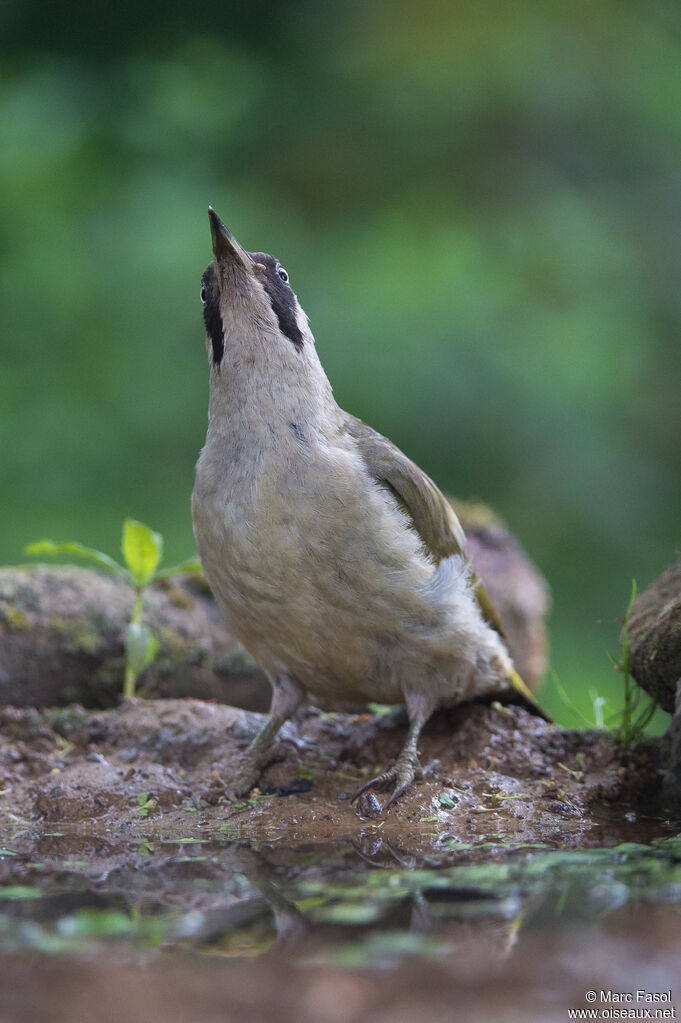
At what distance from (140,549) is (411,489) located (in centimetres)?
131

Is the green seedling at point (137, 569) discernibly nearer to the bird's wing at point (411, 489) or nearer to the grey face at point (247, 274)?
the grey face at point (247, 274)

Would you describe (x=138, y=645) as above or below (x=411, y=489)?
below

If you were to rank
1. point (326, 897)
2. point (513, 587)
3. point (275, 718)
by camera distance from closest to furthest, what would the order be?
point (326, 897) → point (275, 718) → point (513, 587)

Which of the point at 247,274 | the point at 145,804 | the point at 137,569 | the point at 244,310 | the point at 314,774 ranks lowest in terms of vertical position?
the point at 145,804

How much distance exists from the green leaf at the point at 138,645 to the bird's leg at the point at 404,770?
1.25 meters

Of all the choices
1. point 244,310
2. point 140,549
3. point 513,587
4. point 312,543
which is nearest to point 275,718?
point 312,543

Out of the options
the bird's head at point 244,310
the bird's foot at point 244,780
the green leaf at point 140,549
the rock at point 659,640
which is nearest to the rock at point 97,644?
the green leaf at point 140,549

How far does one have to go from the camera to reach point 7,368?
8.83 metres

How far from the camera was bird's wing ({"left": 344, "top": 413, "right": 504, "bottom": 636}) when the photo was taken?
13.6ft

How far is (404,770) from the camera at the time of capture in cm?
389

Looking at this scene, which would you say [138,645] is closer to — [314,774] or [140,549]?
[140,549]

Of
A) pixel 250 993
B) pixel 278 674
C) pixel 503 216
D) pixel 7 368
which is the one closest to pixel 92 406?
pixel 7 368

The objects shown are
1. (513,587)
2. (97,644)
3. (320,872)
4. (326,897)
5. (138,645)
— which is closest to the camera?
(326,897)

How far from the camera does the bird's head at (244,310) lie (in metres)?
4.20
